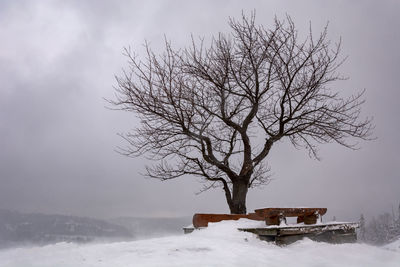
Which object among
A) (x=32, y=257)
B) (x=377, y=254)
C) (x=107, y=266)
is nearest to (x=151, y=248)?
(x=107, y=266)

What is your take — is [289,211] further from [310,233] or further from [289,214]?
[310,233]

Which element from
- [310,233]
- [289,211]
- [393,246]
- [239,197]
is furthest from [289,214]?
[239,197]

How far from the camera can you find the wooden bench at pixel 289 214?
7.07 metres

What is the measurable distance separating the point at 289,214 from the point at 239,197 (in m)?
4.18

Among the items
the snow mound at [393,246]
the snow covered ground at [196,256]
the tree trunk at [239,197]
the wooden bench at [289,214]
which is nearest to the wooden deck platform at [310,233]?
the snow covered ground at [196,256]

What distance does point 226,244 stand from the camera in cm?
514

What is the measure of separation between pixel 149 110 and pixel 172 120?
36.0 inches

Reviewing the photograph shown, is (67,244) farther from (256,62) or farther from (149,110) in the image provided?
(256,62)

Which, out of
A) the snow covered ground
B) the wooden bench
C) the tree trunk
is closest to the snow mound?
the snow covered ground

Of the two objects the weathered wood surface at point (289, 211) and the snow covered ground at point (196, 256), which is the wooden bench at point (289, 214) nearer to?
the weathered wood surface at point (289, 211)

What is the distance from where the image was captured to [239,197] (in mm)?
11461

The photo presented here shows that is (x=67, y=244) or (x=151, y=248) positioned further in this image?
(x=67, y=244)

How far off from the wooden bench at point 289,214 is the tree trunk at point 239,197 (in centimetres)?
374

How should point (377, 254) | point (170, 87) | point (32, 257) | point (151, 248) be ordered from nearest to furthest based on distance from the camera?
point (32, 257) → point (151, 248) → point (377, 254) → point (170, 87)
